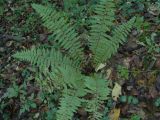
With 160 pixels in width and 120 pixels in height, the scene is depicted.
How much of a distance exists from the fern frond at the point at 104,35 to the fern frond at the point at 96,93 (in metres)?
0.61

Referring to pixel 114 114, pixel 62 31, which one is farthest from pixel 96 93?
pixel 62 31

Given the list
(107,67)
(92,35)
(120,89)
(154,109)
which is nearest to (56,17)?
(92,35)

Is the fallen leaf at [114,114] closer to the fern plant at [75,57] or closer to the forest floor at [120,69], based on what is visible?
the forest floor at [120,69]

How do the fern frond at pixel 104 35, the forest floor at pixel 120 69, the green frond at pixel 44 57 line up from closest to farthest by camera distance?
the forest floor at pixel 120 69 → the green frond at pixel 44 57 → the fern frond at pixel 104 35

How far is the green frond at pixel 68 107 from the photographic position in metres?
4.38

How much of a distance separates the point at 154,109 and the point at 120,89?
1.81 ft

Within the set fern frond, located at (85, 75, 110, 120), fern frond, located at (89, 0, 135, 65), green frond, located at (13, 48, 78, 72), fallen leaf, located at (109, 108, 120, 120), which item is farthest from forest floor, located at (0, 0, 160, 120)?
green frond, located at (13, 48, 78, 72)

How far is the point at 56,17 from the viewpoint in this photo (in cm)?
518

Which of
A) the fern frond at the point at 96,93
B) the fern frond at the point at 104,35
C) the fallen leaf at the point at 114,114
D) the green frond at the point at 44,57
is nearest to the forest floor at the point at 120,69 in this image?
the fallen leaf at the point at 114,114

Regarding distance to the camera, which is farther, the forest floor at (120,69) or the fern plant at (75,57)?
the forest floor at (120,69)

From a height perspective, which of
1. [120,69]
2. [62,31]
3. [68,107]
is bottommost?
[68,107]

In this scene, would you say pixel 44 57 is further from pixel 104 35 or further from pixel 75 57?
pixel 104 35

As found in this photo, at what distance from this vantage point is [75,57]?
5.27 meters

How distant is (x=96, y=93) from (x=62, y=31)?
1.19 m
